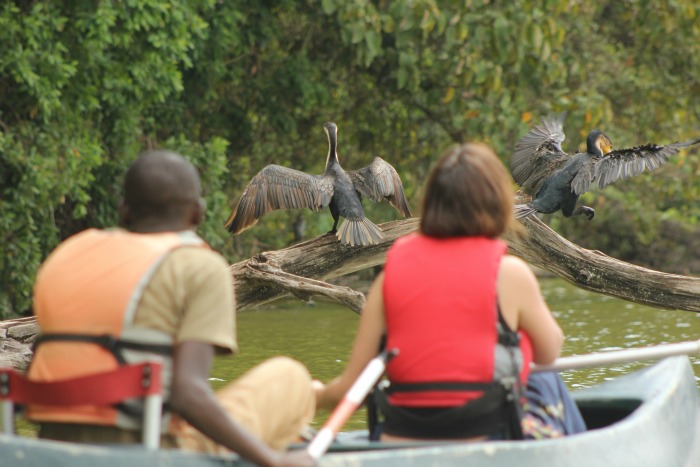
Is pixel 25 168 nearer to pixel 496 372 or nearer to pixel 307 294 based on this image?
pixel 307 294

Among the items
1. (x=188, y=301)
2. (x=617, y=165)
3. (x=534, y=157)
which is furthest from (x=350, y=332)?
(x=188, y=301)

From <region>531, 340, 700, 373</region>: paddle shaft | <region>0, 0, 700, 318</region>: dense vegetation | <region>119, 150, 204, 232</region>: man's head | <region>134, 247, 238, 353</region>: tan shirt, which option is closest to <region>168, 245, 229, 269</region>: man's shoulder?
<region>134, 247, 238, 353</region>: tan shirt

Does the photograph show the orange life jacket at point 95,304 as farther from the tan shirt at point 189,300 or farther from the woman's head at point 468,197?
the woman's head at point 468,197

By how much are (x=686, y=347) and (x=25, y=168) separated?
711cm

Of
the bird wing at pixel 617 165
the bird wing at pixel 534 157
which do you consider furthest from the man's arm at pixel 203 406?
the bird wing at pixel 534 157

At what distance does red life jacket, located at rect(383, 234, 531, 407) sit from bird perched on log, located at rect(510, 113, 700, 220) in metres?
4.50

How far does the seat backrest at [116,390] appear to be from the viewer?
2.59m

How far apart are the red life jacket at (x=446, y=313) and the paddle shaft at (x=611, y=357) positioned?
31 centimetres

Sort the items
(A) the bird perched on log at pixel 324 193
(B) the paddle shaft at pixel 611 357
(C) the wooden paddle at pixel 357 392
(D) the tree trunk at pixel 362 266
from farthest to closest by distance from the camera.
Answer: (A) the bird perched on log at pixel 324 193 → (D) the tree trunk at pixel 362 266 → (B) the paddle shaft at pixel 611 357 → (C) the wooden paddle at pixel 357 392

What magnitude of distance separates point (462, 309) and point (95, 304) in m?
0.92

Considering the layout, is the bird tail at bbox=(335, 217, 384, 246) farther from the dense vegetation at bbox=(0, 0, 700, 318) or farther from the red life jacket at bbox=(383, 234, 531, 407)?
the red life jacket at bbox=(383, 234, 531, 407)

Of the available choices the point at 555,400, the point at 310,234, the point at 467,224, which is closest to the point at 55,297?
the point at 467,224

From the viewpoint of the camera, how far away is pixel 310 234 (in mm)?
14273

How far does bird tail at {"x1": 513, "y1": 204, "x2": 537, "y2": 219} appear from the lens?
300 inches
